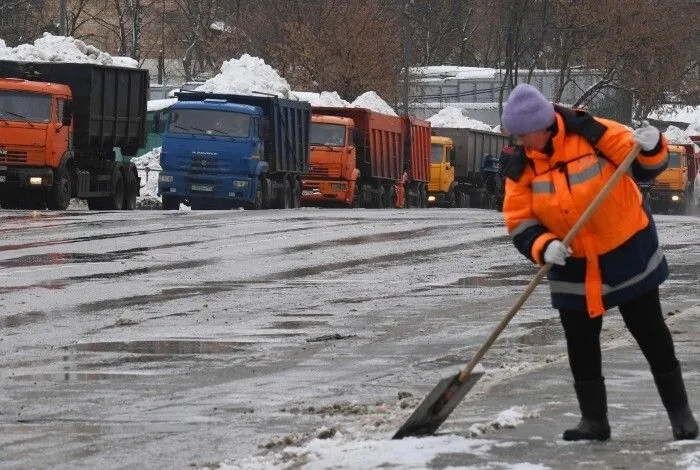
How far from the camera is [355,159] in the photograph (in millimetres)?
50188

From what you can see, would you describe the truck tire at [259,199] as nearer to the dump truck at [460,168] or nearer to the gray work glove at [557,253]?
the dump truck at [460,168]

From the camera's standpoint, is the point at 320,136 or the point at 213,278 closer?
the point at 213,278

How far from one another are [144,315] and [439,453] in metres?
7.51

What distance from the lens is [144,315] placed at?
14500 millimetres

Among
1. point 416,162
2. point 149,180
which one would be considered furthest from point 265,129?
point 416,162

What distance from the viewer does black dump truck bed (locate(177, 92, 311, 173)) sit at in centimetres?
4350

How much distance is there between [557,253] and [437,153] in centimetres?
5351

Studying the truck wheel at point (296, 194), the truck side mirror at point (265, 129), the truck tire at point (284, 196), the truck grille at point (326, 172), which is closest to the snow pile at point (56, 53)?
the truck side mirror at point (265, 129)

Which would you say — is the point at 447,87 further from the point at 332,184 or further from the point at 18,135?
the point at 18,135

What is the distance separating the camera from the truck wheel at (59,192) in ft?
119

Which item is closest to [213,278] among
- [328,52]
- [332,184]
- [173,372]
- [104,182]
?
[173,372]

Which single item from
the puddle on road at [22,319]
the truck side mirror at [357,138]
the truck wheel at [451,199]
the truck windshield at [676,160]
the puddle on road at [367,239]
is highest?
the truck side mirror at [357,138]

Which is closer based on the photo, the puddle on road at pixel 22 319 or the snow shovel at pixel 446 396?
the snow shovel at pixel 446 396

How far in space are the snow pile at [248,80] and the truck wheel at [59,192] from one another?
16.2 meters
